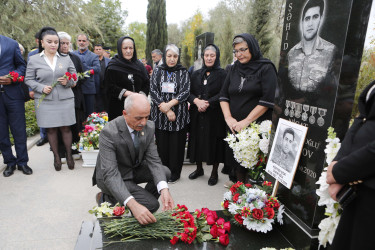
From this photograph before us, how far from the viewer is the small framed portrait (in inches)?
80.0

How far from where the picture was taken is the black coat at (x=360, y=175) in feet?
4.31

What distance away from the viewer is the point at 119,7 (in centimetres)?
2553

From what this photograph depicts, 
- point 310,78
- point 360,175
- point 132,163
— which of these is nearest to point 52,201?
point 132,163

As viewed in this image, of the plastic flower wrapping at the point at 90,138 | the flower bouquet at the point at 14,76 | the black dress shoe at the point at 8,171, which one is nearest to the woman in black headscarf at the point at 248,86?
the plastic flower wrapping at the point at 90,138

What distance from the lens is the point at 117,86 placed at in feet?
14.3

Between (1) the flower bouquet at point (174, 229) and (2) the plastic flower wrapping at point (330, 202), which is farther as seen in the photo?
(1) the flower bouquet at point (174, 229)

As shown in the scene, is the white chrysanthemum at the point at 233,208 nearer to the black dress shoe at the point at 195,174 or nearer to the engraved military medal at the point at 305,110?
the engraved military medal at the point at 305,110

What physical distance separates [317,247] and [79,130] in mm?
4620

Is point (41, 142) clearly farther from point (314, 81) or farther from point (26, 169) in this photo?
point (314, 81)

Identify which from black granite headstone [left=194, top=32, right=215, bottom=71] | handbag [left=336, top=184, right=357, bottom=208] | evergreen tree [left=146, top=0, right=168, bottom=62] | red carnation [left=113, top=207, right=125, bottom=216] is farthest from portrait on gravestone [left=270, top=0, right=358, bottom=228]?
evergreen tree [left=146, top=0, right=168, bottom=62]

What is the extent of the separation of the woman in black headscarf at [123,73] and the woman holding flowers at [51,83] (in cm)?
57

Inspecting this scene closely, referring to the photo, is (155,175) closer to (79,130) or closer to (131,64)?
(131,64)

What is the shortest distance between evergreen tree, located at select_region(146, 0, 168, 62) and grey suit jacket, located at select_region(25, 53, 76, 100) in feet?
44.8

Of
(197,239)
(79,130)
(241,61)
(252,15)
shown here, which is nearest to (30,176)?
(79,130)
